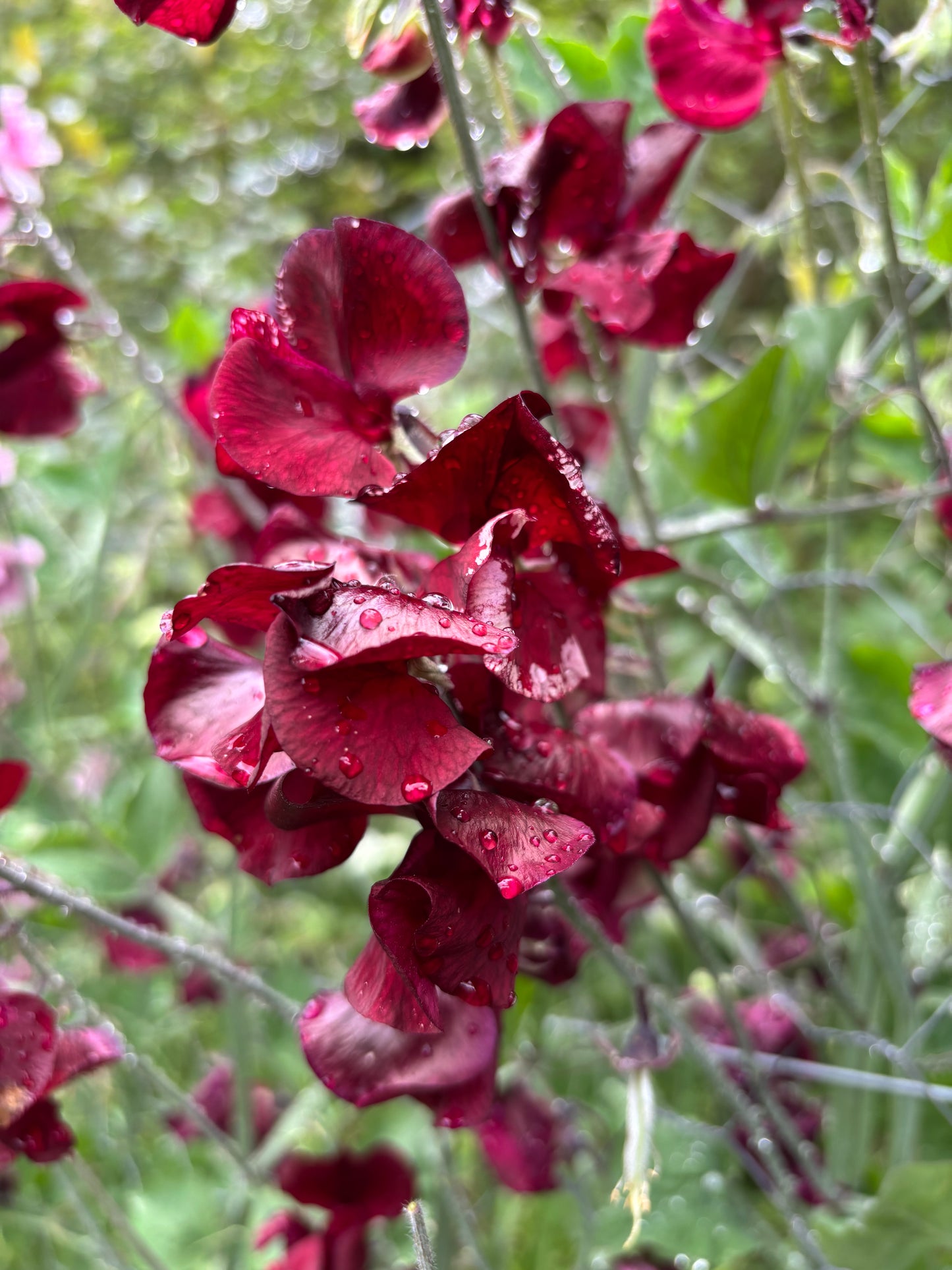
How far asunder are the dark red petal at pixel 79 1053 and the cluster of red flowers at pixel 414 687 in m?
0.12

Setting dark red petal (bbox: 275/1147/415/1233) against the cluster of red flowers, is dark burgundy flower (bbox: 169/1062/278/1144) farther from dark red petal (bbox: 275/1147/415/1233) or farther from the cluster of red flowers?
the cluster of red flowers

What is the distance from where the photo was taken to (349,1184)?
0.77 meters

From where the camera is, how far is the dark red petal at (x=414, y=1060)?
37 centimetres

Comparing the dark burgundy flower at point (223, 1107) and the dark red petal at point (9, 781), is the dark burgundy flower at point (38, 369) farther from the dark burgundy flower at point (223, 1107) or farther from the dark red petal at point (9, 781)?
the dark burgundy flower at point (223, 1107)

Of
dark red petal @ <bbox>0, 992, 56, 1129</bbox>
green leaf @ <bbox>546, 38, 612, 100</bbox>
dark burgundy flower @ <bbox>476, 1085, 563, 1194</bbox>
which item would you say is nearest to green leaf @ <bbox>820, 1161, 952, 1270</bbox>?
dark burgundy flower @ <bbox>476, 1085, 563, 1194</bbox>

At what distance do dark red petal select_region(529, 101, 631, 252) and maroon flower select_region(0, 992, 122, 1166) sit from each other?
39cm

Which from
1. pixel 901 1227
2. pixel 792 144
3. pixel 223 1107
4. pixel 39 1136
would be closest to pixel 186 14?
pixel 792 144

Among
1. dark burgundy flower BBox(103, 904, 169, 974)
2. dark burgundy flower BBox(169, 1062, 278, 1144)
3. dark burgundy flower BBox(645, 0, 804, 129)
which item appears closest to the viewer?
dark burgundy flower BBox(645, 0, 804, 129)

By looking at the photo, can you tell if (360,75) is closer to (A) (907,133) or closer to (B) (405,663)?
(A) (907,133)

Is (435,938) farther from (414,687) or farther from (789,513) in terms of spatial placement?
(789,513)

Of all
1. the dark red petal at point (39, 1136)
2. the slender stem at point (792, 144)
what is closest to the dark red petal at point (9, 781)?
the dark red petal at point (39, 1136)

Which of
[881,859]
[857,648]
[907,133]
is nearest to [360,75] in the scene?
[907,133]

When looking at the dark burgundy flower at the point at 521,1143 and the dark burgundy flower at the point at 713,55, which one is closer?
the dark burgundy flower at the point at 713,55

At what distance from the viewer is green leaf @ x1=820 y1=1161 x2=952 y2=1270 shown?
1.98 feet
